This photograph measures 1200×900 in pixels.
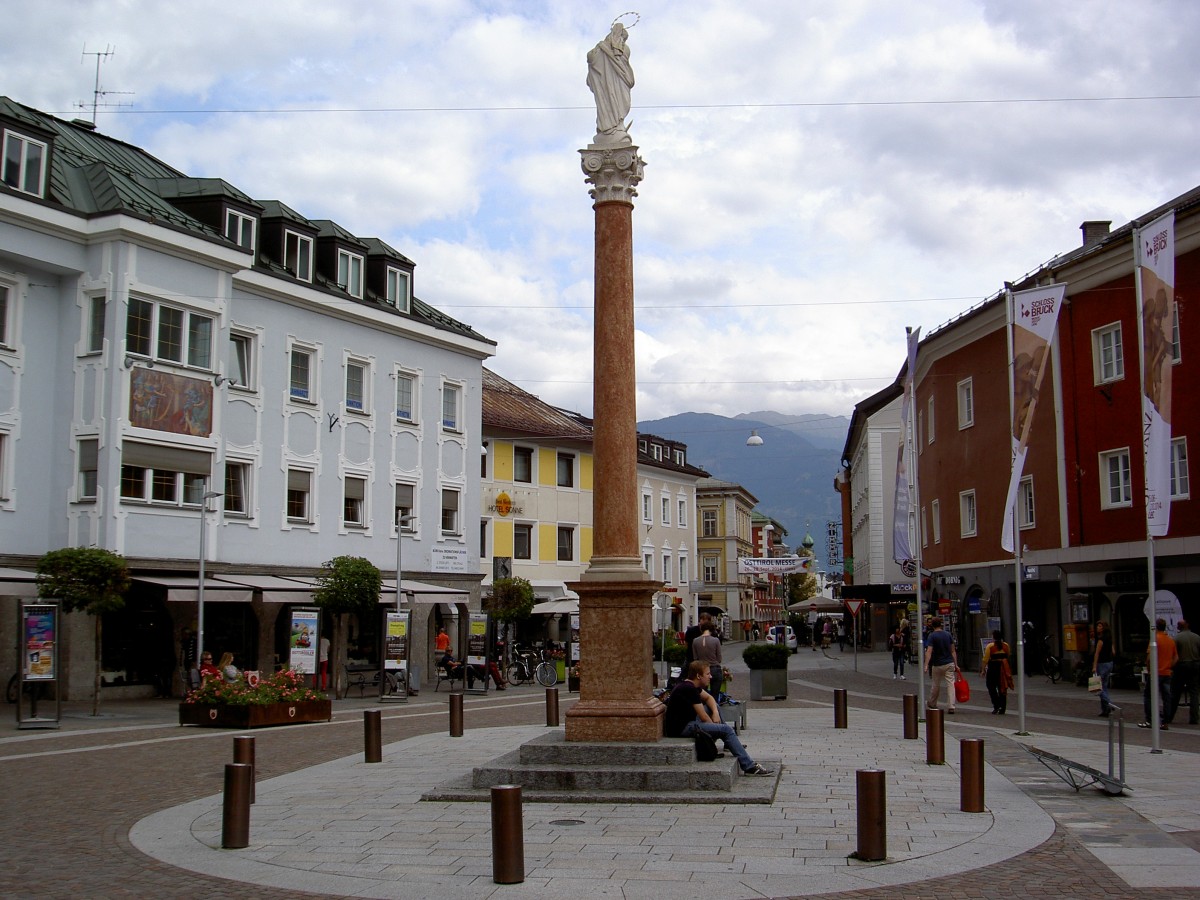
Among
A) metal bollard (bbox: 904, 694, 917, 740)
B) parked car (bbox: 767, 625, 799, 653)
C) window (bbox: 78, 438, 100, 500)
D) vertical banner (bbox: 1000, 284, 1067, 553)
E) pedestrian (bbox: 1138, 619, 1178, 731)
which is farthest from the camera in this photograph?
parked car (bbox: 767, 625, 799, 653)

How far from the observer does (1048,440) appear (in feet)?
108

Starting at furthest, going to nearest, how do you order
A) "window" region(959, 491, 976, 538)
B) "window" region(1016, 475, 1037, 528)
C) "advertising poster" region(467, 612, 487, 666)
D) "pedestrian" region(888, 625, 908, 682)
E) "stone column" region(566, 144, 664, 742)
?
"window" region(959, 491, 976, 538)
"pedestrian" region(888, 625, 908, 682)
"window" region(1016, 475, 1037, 528)
"advertising poster" region(467, 612, 487, 666)
"stone column" region(566, 144, 664, 742)

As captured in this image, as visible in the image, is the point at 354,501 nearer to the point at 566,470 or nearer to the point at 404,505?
the point at 404,505

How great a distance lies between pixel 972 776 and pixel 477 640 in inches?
904

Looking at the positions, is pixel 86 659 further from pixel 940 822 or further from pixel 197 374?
pixel 940 822

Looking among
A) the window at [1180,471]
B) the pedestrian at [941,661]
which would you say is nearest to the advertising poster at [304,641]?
the pedestrian at [941,661]

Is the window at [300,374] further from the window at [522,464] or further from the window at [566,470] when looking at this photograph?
the window at [566,470]

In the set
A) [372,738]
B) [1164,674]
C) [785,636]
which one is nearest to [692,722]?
[372,738]

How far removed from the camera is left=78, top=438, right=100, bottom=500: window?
27683 millimetres

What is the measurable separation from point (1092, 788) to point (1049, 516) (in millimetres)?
20960

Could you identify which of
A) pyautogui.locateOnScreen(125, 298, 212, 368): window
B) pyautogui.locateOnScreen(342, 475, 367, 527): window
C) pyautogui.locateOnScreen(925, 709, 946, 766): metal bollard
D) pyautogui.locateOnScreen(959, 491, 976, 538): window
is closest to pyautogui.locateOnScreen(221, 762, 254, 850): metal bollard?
pyautogui.locateOnScreen(925, 709, 946, 766): metal bollard

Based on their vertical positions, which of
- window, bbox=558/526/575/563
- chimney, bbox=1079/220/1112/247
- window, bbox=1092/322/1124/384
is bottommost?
window, bbox=558/526/575/563

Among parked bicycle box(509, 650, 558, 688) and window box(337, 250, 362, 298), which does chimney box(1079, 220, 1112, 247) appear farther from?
window box(337, 250, 362, 298)

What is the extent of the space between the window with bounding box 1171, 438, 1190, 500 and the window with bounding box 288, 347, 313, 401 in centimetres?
2202
